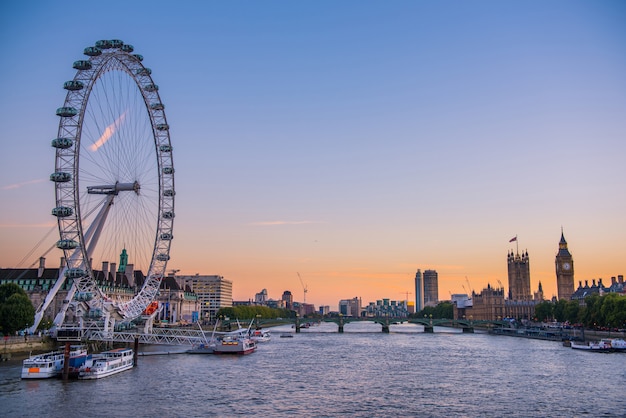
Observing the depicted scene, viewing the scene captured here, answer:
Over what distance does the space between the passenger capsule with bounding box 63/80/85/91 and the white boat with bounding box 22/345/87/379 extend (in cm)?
2800

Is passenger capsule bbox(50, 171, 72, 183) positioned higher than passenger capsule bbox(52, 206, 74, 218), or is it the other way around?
passenger capsule bbox(50, 171, 72, 183)

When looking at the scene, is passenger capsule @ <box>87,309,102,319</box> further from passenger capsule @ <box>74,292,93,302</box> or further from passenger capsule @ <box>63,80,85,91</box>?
passenger capsule @ <box>63,80,85,91</box>

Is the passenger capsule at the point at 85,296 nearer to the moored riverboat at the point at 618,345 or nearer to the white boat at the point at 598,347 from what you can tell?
the white boat at the point at 598,347

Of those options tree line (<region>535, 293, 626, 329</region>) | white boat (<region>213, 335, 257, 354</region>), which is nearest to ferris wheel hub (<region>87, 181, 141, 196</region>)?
white boat (<region>213, 335, 257, 354</region>)

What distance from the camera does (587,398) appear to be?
5281 cm

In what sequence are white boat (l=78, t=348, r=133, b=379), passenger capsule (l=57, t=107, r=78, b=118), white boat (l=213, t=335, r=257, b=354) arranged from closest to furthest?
white boat (l=78, t=348, r=133, b=379) < passenger capsule (l=57, t=107, r=78, b=118) < white boat (l=213, t=335, r=257, b=354)

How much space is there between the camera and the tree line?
117 meters

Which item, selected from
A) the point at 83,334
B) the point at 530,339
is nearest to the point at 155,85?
the point at 83,334

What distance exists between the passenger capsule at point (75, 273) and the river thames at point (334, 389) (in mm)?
10863

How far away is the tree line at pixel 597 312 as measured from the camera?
11729 centimetres

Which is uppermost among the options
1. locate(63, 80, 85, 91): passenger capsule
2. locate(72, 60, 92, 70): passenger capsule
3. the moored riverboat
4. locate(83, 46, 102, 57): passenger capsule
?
locate(83, 46, 102, 57): passenger capsule

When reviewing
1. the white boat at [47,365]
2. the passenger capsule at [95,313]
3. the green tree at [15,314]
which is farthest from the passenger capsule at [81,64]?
the green tree at [15,314]

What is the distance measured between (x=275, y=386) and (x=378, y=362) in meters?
27.8

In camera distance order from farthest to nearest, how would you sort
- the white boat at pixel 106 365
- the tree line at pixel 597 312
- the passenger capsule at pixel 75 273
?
the tree line at pixel 597 312, the passenger capsule at pixel 75 273, the white boat at pixel 106 365
